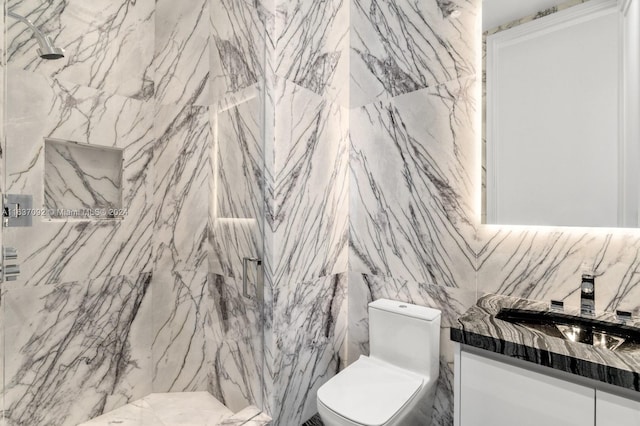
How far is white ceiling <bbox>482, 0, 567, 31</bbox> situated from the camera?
150cm

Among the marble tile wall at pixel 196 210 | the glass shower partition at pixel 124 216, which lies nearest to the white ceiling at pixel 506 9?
the glass shower partition at pixel 124 216

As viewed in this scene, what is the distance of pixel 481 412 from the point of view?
1197 mm

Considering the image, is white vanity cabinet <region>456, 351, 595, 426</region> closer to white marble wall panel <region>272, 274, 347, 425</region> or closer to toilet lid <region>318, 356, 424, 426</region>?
toilet lid <region>318, 356, 424, 426</region>

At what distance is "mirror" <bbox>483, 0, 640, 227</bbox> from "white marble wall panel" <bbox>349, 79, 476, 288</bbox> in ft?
0.45

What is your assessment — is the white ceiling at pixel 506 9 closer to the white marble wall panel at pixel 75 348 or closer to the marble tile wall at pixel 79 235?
the marble tile wall at pixel 79 235

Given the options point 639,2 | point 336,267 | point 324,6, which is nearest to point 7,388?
point 336,267

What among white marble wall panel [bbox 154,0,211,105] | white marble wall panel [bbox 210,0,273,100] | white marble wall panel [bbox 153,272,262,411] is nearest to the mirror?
white marble wall panel [bbox 210,0,273,100]

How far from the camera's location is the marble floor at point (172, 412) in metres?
1.85

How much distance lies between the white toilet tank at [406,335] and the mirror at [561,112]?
615mm

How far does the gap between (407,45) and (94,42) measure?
1.75m

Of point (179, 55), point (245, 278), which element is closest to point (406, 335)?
point (245, 278)

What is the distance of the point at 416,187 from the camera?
6.07 feet

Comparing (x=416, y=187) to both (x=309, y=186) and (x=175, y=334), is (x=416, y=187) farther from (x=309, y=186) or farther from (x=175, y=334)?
(x=175, y=334)

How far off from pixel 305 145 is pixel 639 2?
151 centimetres
